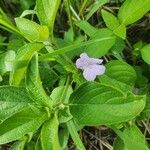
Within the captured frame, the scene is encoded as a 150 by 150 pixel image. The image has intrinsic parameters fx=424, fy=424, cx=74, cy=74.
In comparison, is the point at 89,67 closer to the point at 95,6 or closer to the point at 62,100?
the point at 62,100

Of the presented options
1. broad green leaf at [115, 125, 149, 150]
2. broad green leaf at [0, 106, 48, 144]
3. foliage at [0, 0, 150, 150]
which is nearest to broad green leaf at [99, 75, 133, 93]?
foliage at [0, 0, 150, 150]

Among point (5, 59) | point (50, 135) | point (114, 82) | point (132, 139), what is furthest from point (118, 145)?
point (5, 59)

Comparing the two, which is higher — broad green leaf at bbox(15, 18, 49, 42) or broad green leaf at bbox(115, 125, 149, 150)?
broad green leaf at bbox(15, 18, 49, 42)

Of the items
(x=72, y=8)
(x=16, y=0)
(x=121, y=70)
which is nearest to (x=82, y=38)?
(x=72, y=8)

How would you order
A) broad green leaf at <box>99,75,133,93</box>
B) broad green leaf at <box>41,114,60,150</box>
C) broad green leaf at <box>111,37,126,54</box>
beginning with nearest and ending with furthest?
broad green leaf at <box>41,114,60,150</box>
broad green leaf at <box>99,75,133,93</box>
broad green leaf at <box>111,37,126,54</box>

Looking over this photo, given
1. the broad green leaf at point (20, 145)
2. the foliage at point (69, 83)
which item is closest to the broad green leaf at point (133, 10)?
the foliage at point (69, 83)

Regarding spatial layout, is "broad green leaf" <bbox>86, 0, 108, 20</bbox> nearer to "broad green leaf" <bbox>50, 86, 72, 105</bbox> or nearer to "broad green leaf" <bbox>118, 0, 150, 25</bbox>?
"broad green leaf" <bbox>118, 0, 150, 25</bbox>

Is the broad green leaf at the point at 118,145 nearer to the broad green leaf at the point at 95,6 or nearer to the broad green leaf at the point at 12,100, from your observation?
the broad green leaf at the point at 12,100

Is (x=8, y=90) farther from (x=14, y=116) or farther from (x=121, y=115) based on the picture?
(x=121, y=115)
